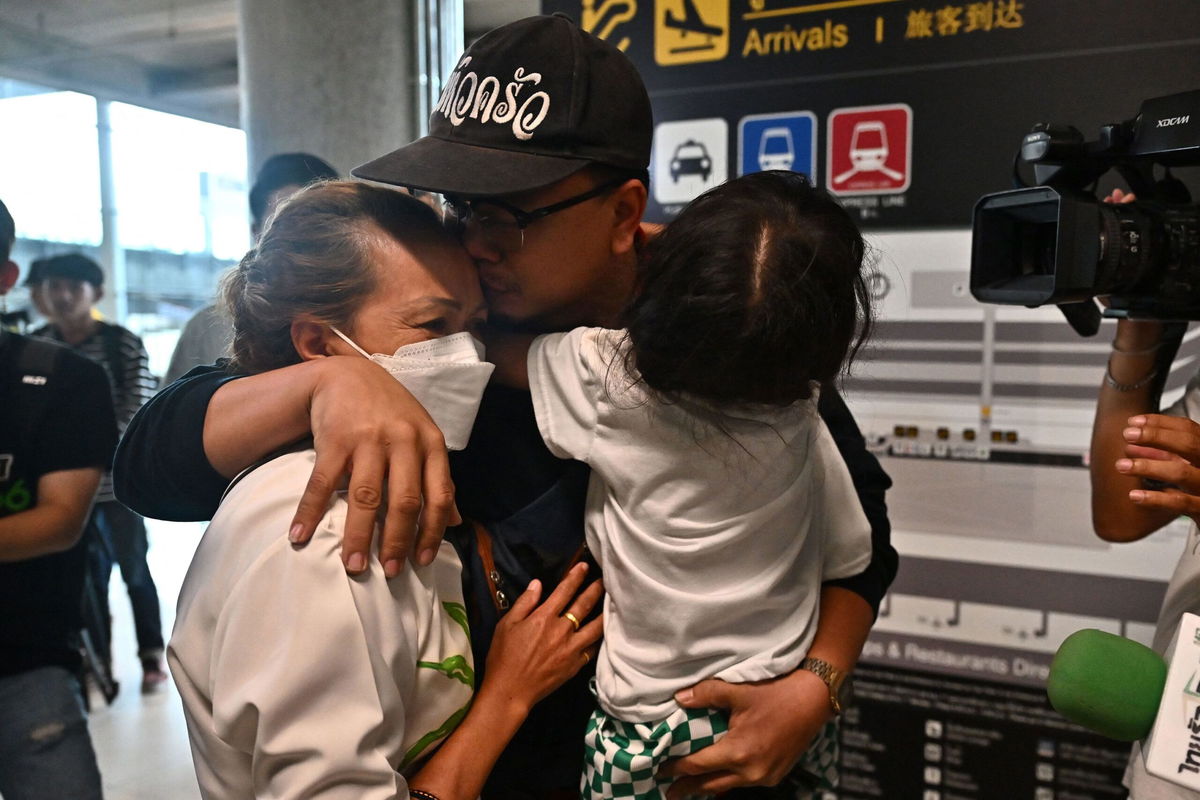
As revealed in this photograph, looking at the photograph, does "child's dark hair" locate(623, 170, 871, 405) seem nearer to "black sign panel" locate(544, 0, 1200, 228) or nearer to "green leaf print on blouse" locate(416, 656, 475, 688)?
"green leaf print on blouse" locate(416, 656, 475, 688)

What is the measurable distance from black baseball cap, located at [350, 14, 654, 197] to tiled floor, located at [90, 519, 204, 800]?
1.54 metres

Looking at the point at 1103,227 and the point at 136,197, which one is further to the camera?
the point at 136,197

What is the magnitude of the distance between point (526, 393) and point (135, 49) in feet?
7.37

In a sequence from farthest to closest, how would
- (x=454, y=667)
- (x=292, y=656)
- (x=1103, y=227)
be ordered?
1. (x=1103, y=227)
2. (x=454, y=667)
3. (x=292, y=656)

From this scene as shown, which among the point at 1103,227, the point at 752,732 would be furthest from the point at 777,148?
the point at 752,732

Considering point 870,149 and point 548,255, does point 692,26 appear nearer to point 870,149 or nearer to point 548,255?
point 870,149

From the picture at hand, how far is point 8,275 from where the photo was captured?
Result: 169 centimetres

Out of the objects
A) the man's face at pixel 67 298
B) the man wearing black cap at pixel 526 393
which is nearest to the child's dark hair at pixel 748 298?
the man wearing black cap at pixel 526 393

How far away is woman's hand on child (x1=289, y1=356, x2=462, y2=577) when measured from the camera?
2.69ft

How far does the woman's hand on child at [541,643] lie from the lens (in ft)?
3.20

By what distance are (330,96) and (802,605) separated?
2.33 metres

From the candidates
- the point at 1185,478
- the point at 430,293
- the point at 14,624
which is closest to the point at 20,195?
the point at 14,624

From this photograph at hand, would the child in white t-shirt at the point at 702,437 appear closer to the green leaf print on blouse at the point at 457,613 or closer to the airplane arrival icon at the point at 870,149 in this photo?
the green leaf print on blouse at the point at 457,613

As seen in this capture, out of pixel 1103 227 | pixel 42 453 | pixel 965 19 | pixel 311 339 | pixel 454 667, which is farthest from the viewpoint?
pixel 965 19
